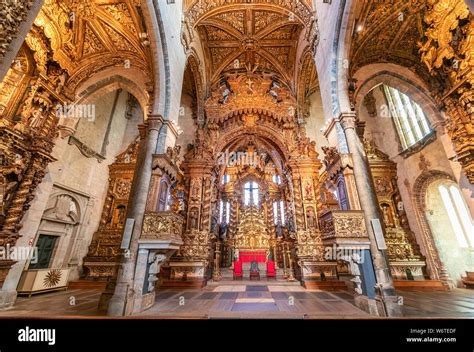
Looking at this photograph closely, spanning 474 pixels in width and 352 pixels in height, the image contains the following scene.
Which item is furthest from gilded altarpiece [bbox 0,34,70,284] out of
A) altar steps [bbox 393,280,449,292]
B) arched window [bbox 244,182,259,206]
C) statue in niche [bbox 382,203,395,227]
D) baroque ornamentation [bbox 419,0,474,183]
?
arched window [bbox 244,182,259,206]

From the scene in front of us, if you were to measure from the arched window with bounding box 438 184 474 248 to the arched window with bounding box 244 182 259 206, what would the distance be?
13.0 m

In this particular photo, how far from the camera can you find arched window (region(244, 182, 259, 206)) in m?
19.1

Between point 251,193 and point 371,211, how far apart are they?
48.2 ft

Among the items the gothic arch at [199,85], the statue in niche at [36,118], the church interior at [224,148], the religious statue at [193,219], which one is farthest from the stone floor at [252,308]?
the gothic arch at [199,85]

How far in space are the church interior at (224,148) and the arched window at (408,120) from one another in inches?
3.5

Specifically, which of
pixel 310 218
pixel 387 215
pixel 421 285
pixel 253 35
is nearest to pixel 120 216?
pixel 310 218

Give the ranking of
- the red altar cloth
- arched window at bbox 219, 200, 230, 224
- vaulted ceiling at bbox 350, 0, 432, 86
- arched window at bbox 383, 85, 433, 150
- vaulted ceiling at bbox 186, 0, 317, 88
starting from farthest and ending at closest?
arched window at bbox 219, 200, 230, 224, the red altar cloth, vaulted ceiling at bbox 186, 0, 317, 88, arched window at bbox 383, 85, 433, 150, vaulted ceiling at bbox 350, 0, 432, 86

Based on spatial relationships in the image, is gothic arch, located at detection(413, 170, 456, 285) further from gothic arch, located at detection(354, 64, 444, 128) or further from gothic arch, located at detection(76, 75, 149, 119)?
gothic arch, located at detection(76, 75, 149, 119)

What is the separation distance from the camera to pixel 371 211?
498 centimetres

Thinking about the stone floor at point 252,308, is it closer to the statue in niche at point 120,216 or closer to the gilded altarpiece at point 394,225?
the gilded altarpiece at point 394,225
